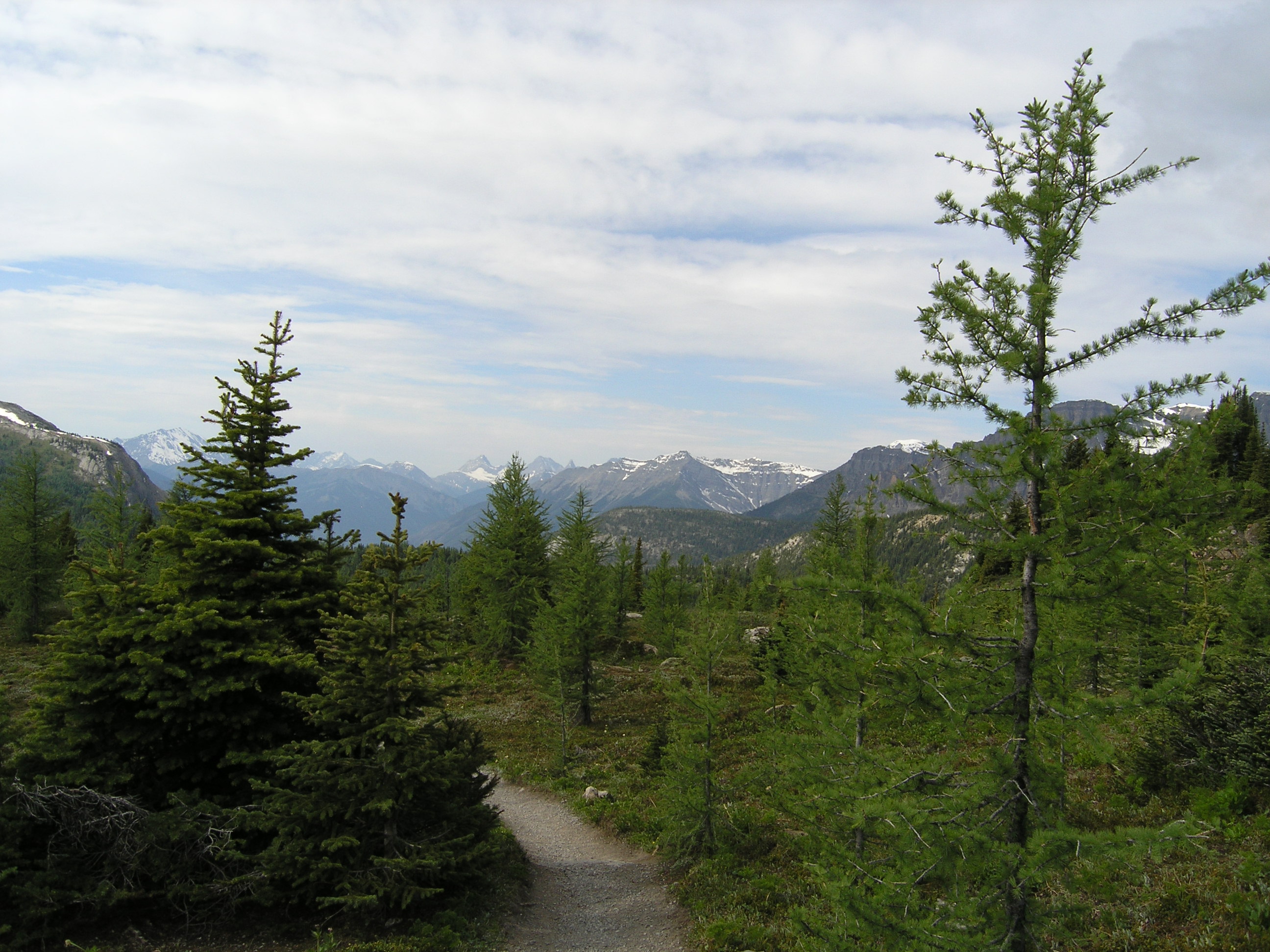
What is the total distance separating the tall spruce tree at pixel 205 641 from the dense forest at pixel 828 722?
72 millimetres

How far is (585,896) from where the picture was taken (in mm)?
15477

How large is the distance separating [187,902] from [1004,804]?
13326 mm

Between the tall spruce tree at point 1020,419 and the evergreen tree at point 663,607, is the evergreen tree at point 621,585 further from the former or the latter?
the tall spruce tree at point 1020,419

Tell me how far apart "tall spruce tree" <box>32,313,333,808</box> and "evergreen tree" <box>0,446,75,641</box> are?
1502 inches

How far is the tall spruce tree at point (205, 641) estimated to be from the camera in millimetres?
11188

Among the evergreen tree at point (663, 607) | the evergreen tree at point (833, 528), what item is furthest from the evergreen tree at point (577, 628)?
the evergreen tree at point (833, 528)

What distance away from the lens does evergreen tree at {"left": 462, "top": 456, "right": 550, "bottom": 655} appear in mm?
35781

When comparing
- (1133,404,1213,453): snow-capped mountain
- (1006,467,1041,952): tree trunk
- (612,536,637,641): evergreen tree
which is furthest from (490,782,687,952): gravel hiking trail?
(612,536,637,641): evergreen tree

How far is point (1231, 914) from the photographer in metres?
9.74

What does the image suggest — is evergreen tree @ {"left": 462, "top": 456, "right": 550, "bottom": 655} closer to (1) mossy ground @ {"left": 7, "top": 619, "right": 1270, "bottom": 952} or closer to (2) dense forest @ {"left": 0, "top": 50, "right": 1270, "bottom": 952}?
(1) mossy ground @ {"left": 7, "top": 619, "right": 1270, "bottom": 952}

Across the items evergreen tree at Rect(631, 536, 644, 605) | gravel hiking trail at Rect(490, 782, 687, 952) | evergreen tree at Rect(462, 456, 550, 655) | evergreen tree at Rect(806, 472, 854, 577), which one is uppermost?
evergreen tree at Rect(806, 472, 854, 577)

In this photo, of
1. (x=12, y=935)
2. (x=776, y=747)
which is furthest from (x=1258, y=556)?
(x=12, y=935)

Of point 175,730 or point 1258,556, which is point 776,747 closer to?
point 175,730

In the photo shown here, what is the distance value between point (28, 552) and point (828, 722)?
51551mm
